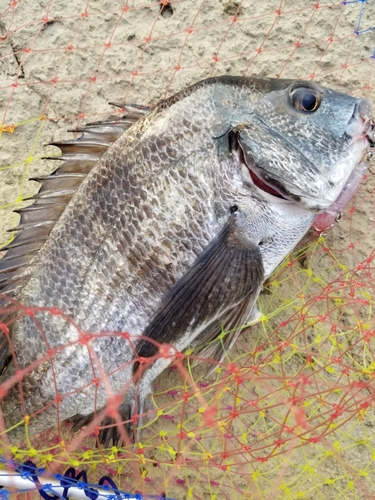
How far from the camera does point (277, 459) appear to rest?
190 cm

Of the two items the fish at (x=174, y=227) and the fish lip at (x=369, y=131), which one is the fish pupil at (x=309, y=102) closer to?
the fish at (x=174, y=227)

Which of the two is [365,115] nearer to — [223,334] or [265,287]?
[265,287]

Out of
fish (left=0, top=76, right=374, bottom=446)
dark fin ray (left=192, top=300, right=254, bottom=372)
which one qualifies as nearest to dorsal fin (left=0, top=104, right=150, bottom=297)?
fish (left=0, top=76, right=374, bottom=446)

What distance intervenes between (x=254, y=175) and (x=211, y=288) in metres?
0.38

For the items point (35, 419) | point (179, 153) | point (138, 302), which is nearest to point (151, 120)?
point (179, 153)

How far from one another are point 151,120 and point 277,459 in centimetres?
126

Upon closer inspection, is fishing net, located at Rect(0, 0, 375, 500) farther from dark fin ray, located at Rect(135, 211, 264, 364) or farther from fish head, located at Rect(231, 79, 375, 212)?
fish head, located at Rect(231, 79, 375, 212)

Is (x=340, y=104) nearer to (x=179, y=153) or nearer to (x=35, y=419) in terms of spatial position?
(x=179, y=153)

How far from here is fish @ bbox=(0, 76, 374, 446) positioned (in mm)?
1673

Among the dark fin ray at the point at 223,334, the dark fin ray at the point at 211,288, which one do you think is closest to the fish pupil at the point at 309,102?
the dark fin ray at the point at 211,288

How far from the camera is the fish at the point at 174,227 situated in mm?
1673

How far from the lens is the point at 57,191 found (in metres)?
1.87

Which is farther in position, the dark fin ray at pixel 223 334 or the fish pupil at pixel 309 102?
the dark fin ray at pixel 223 334

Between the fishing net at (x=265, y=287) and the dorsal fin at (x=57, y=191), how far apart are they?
0.09 meters
